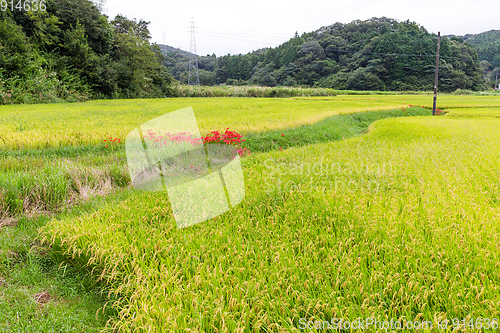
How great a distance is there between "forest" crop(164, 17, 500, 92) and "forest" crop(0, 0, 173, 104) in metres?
43.3


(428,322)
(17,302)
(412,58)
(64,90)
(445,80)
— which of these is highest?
(412,58)

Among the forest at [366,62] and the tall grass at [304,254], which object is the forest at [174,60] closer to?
the forest at [366,62]

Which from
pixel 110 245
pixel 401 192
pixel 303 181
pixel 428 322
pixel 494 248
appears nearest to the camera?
pixel 428 322

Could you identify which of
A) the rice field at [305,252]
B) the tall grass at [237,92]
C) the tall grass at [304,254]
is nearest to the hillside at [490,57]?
the tall grass at [237,92]

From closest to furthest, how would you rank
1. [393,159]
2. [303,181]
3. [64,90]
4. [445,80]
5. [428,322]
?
[428,322] < [303,181] < [393,159] < [64,90] < [445,80]

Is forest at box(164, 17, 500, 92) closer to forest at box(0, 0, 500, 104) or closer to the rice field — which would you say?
forest at box(0, 0, 500, 104)

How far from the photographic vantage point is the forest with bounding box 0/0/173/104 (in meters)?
20.2

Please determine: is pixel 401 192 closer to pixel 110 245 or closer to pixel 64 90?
pixel 110 245

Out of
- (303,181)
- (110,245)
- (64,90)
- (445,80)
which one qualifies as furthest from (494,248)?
(445,80)

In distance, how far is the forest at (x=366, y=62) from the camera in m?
59.1

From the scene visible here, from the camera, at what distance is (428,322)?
1.65m

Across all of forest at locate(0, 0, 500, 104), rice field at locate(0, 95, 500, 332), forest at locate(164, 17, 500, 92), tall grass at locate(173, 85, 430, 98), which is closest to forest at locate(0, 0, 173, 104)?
forest at locate(0, 0, 500, 104)

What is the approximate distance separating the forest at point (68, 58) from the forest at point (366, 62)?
43270mm

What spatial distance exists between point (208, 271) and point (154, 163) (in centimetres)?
437
